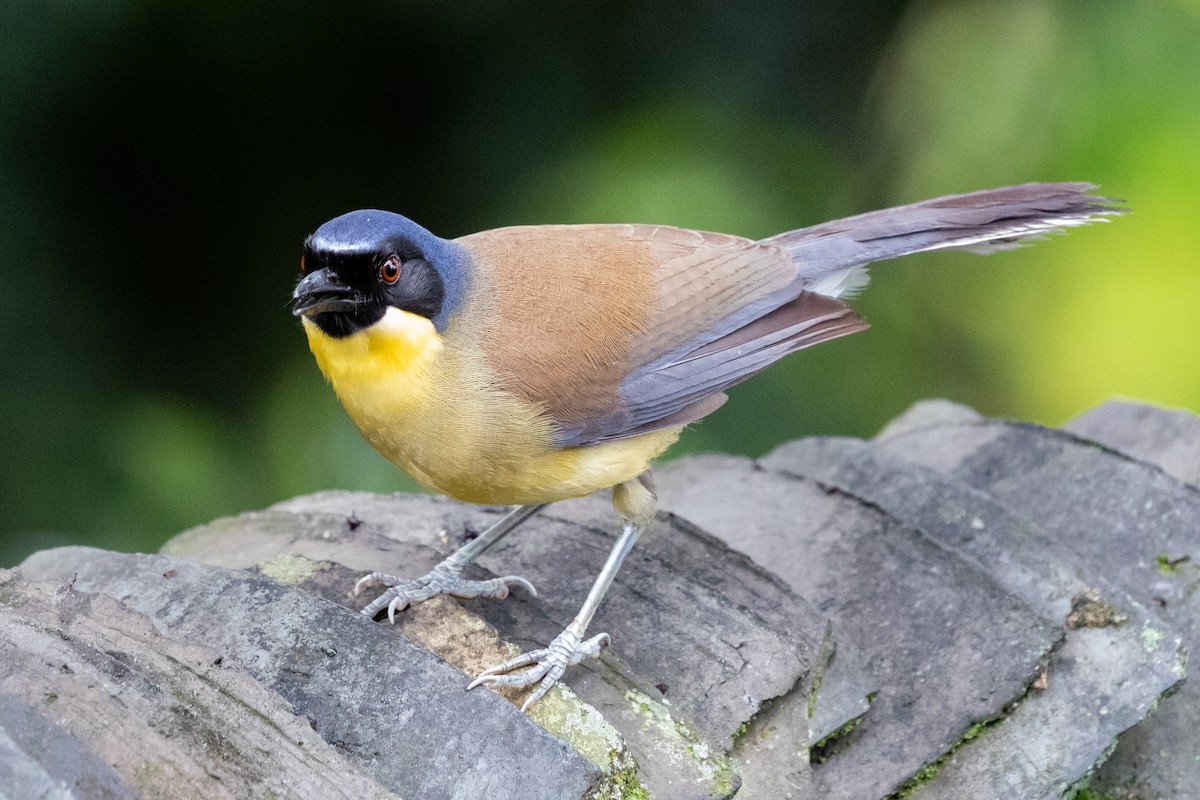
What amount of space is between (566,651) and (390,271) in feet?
3.35

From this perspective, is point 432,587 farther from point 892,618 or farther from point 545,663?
point 892,618

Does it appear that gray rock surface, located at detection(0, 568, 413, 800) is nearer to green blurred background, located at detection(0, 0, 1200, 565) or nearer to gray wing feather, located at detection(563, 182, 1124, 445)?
gray wing feather, located at detection(563, 182, 1124, 445)

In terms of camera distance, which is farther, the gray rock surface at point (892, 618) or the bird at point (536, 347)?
the bird at point (536, 347)

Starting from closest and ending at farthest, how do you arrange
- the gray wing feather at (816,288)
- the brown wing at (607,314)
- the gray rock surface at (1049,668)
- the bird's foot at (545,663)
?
the bird's foot at (545,663), the gray rock surface at (1049,668), the brown wing at (607,314), the gray wing feather at (816,288)

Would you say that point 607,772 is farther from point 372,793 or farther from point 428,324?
point 428,324

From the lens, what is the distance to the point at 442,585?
2822 millimetres

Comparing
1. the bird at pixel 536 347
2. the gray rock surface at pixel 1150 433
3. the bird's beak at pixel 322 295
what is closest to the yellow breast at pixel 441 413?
the bird at pixel 536 347

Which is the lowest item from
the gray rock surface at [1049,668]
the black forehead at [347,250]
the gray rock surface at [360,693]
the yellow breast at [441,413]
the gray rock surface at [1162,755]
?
the gray rock surface at [1162,755]

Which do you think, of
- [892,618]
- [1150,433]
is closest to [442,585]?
[892,618]

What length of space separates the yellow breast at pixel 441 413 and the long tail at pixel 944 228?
3.92 ft

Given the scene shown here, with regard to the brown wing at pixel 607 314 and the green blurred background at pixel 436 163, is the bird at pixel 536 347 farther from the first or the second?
the green blurred background at pixel 436 163

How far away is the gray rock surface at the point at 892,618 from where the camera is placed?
2.52 metres

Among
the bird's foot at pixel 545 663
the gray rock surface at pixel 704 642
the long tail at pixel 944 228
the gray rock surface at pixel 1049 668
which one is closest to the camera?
the gray rock surface at pixel 704 642

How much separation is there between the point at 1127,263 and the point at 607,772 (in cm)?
430
